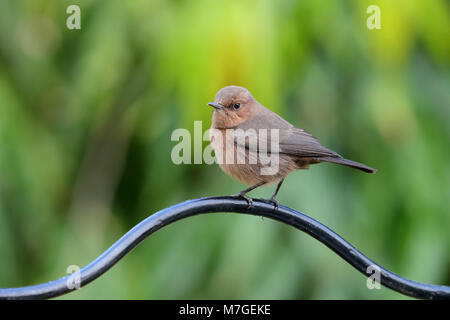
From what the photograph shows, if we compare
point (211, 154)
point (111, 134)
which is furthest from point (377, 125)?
point (111, 134)

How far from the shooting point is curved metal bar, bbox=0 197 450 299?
2.24 m

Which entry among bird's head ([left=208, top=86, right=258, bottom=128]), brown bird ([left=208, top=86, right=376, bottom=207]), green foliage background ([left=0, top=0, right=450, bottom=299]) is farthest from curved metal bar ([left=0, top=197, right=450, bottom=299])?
green foliage background ([left=0, top=0, right=450, bottom=299])

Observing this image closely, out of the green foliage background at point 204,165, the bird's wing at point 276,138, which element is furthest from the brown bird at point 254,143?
the green foliage background at point 204,165

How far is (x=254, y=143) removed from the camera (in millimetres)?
3547

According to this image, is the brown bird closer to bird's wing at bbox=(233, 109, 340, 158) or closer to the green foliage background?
bird's wing at bbox=(233, 109, 340, 158)

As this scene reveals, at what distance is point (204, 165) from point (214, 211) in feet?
6.63

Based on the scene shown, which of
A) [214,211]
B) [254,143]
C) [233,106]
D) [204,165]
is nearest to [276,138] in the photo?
[254,143]

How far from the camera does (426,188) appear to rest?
15.2 feet

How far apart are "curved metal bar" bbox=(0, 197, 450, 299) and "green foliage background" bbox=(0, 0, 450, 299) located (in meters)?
1.40

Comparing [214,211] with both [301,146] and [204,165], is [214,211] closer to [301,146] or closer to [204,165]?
[301,146]

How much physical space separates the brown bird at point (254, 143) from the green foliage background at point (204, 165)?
1.43ft
